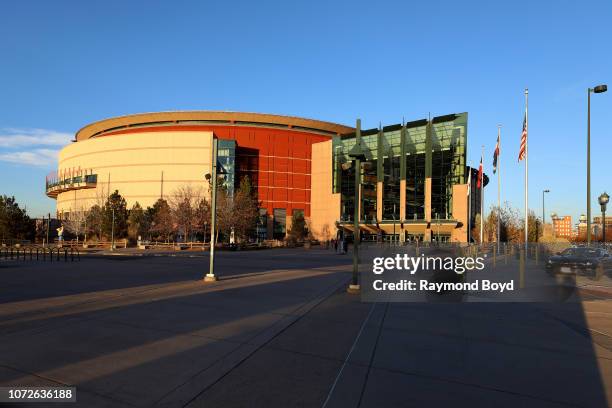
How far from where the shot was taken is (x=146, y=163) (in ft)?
299

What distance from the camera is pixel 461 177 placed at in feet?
233

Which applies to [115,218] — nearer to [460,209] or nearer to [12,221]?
[12,221]

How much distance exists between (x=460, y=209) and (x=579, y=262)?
54.7 m

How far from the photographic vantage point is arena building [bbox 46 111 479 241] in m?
73.3

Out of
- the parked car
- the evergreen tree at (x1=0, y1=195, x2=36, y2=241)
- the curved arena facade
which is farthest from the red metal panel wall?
the parked car

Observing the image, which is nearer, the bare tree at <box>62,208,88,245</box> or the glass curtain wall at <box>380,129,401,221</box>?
the bare tree at <box>62,208,88,245</box>

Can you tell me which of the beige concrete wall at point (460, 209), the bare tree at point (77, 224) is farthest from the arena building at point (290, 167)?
the bare tree at point (77, 224)

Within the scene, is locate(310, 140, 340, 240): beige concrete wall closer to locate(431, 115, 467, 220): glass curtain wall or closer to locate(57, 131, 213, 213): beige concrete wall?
locate(431, 115, 467, 220): glass curtain wall

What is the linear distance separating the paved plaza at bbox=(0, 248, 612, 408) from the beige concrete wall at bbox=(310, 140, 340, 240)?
244 ft

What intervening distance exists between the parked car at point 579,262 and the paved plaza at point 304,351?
5.00m

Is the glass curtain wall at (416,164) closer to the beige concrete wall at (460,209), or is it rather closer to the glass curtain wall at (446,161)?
the glass curtain wall at (446,161)

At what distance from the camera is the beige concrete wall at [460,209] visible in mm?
70188

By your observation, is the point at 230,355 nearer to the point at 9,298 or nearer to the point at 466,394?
the point at 466,394

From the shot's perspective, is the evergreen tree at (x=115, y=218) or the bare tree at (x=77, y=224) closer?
the evergreen tree at (x=115, y=218)
